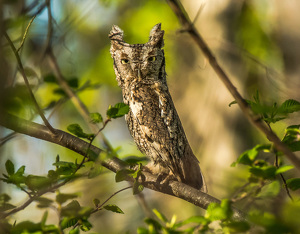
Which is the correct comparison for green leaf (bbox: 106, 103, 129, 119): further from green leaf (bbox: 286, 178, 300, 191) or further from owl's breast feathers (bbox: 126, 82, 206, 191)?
owl's breast feathers (bbox: 126, 82, 206, 191)

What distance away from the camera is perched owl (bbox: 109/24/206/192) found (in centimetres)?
299

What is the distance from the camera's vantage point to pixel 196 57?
6562 millimetres

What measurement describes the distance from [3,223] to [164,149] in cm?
168

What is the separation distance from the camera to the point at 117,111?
1.61 m

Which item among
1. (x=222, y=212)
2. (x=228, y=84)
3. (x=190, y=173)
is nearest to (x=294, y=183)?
(x=222, y=212)

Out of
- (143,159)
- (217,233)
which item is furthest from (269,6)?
(217,233)

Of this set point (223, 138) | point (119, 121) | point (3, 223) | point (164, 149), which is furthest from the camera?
point (119, 121)

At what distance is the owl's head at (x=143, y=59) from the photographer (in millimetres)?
3236

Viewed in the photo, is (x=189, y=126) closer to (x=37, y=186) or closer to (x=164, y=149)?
(x=164, y=149)

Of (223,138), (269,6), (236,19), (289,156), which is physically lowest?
(289,156)

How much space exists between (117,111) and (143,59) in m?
1.69

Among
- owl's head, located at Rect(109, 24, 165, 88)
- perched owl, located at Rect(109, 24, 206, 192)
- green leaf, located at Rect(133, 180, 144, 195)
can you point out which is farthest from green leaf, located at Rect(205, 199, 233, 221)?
owl's head, located at Rect(109, 24, 165, 88)

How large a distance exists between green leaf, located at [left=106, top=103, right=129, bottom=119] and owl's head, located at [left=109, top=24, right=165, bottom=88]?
64.5 inches

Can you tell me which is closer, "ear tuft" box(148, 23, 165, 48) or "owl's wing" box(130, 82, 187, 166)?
"owl's wing" box(130, 82, 187, 166)
